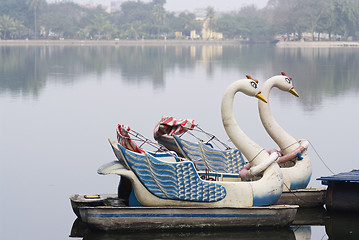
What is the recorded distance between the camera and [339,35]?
474ft

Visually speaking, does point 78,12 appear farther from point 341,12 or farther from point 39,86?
point 39,86

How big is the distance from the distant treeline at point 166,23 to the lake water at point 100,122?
290 ft

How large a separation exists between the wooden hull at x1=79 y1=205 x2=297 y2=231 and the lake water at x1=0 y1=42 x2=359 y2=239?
→ 16 centimetres

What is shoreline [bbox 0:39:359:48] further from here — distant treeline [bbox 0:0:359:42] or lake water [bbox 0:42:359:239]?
lake water [bbox 0:42:359:239]

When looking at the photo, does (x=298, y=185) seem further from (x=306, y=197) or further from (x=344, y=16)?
(x=344, y=16)

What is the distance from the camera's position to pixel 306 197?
1341cm

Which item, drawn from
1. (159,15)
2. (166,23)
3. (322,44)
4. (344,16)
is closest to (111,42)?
(159,15)

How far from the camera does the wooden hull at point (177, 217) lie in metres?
11.6

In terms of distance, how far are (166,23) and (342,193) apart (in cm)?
15254

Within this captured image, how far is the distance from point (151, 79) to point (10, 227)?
34794 mm

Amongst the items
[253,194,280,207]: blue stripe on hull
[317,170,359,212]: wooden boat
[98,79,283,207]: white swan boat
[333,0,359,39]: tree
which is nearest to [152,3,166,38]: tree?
[333,0,359,39]: tree

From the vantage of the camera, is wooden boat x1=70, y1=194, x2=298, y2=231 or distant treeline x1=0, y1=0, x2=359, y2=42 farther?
distant treeline x1=0, y1=0, x2=359, y2=42

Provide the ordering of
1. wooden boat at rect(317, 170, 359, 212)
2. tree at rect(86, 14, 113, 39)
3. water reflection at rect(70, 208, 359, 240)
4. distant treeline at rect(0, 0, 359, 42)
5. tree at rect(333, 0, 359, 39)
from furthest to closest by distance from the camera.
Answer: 1. tree at rect(86, 14, 113, 39)
2. distant treeline at rect(0, 0, 359, 42)
3. tree at rect(333, 0, 359, 39)
4. wooden boat at rect(317, 170, 359, 212)
5. water reflection at rect(70, 208, 359, 240)

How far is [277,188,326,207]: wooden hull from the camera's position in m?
13.3
